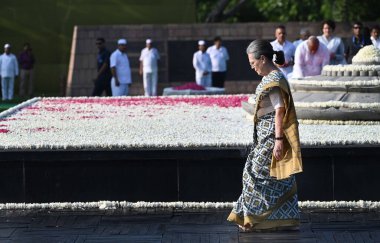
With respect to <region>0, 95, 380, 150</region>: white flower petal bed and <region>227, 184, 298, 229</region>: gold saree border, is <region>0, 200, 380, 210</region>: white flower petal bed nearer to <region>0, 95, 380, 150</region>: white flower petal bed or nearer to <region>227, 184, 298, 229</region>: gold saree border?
<region>0, 95, 380, 150</region>: white flower petal bed

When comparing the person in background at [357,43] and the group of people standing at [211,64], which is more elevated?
the person in background at [357,43]

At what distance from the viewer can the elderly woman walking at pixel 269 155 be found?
806 centimetres

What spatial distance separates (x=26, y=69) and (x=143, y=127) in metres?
19.3

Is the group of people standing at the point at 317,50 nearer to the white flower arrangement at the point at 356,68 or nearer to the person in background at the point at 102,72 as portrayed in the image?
the white flower arrangement at the point at 356,68

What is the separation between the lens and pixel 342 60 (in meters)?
16.8

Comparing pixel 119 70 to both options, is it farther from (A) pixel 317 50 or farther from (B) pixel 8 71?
(A) pixel 317 50

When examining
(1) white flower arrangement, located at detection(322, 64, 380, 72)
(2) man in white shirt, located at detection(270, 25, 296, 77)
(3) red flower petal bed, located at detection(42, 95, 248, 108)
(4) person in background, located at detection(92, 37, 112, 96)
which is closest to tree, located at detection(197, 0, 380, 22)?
(4) person in background, located at detection(92, 37, 112, 96)

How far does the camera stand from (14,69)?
29906mm

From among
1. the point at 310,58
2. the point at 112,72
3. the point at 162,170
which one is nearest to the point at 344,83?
the point at 310,58

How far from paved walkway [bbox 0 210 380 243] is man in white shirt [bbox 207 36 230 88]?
17.1m

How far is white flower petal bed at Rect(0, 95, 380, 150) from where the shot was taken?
9680 mm

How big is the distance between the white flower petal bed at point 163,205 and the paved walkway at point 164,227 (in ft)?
0.26

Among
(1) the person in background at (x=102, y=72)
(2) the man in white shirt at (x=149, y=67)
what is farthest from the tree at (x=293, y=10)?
(1) the person in background at (x=102, y=72)

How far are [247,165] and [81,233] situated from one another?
54.7 inches
